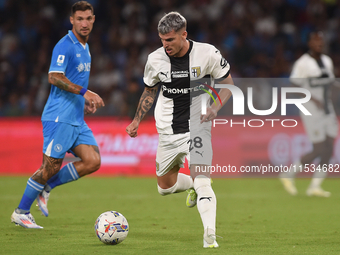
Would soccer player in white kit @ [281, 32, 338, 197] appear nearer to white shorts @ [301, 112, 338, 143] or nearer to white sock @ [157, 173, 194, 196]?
Answer: white shorts @ [301, 112, 338, 143]

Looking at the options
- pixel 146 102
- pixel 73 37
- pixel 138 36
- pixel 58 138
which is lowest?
pixel 58 138

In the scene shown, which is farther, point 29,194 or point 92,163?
point 92,163

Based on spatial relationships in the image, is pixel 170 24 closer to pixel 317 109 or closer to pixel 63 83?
pixel 63 83

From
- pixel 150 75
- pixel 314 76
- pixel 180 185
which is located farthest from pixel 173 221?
pixel 314 76

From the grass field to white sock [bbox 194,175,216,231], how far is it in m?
0.26

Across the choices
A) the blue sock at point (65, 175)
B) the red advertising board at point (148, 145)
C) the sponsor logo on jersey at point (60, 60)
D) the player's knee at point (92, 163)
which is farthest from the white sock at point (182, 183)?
the red advertising board at point (148, 145)

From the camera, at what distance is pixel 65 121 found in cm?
600

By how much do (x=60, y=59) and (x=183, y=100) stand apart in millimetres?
1618

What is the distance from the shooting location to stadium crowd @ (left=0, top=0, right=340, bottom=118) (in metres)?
14.5

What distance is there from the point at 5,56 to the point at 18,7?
2175mm

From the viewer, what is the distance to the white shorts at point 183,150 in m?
4.93

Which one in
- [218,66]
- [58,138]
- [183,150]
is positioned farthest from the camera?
[58,138]

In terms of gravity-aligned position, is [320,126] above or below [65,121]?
below

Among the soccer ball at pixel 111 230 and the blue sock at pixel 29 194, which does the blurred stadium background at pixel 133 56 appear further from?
the soccer ball at pixel 111 230
